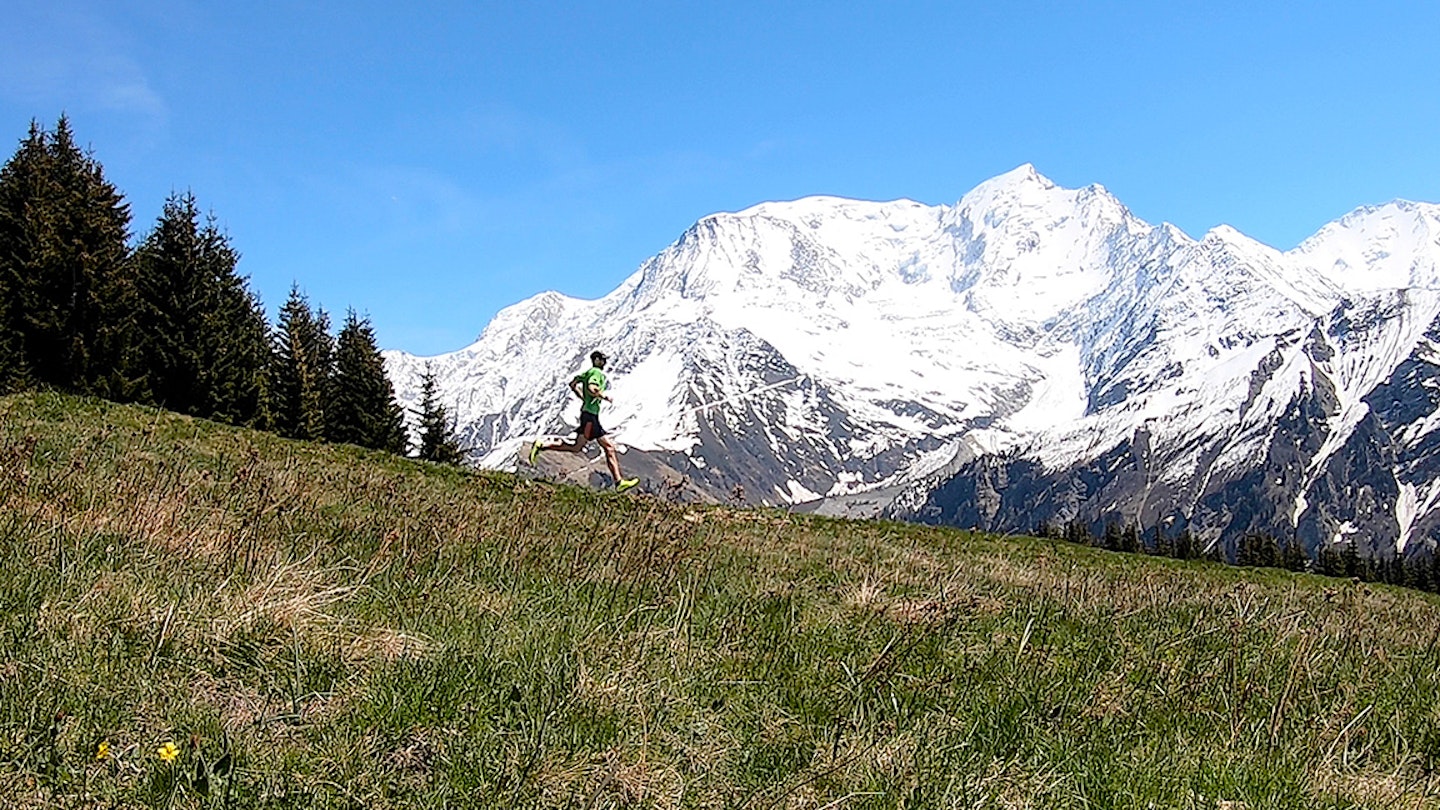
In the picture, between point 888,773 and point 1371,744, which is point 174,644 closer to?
point 888,773

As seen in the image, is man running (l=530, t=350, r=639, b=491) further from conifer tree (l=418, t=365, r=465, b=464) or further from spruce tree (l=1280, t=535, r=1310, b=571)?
spruce tree (l=1280, t=535, r=1310, b=571)

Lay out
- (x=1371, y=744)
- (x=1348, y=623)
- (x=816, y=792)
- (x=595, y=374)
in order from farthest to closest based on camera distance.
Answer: (x=595, y=374) < (x=1348, y=623) < (x=1371, y=744) < (x=816, y=792)

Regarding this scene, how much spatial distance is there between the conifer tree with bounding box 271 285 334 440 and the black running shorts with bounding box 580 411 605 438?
29819 millimetres

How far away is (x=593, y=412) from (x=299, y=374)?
39.3 metres

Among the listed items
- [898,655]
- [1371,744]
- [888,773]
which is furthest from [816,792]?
[1371,744]

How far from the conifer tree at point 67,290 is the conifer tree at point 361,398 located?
1734 cm

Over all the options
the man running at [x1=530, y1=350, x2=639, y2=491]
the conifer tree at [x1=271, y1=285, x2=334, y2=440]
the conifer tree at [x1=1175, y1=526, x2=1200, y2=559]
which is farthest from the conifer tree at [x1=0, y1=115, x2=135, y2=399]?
the conifer tree at [x1=1175, y1=526, x2=1200, y2=559]

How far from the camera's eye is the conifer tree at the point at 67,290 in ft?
119

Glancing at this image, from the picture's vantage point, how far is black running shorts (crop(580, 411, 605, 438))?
18797 millimetres

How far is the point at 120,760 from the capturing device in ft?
13.2

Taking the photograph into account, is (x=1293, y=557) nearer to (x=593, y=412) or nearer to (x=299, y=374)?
(x=299, y=374)

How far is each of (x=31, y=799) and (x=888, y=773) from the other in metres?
3.72

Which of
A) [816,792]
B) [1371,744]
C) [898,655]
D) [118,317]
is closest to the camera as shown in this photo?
[816,792]

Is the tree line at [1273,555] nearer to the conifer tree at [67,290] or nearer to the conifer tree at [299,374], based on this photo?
the conifer tree at [299,374]
